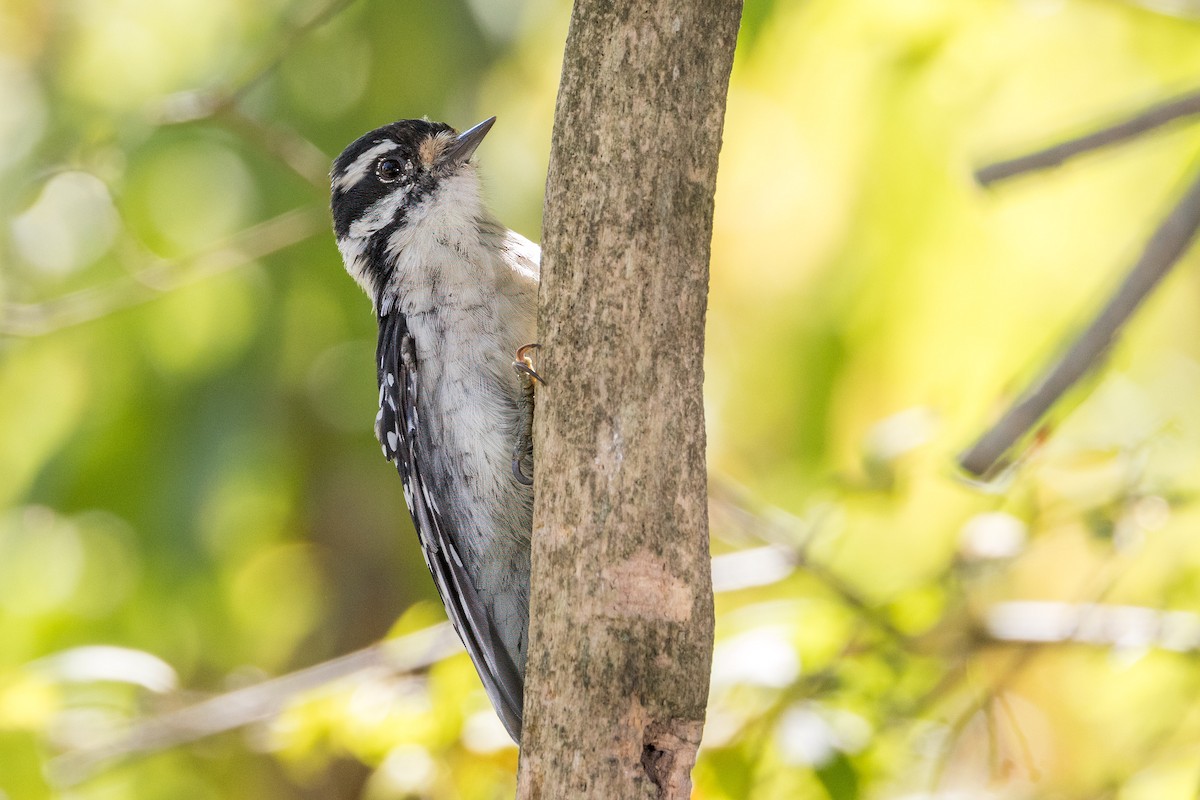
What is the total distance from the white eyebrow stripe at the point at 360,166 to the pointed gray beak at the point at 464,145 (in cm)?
18

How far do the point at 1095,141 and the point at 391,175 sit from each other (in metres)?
3.26

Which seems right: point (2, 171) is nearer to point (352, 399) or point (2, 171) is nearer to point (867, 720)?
point (352, 399)

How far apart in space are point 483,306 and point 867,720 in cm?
174

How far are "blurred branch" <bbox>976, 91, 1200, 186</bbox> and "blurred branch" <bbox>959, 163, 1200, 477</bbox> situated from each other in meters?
0.09

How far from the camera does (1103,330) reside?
1178 mm

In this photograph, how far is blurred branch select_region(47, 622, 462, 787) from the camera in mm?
4430

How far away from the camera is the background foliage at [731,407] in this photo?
373 centimetres

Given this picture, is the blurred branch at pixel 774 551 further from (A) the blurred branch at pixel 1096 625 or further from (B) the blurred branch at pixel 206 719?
(B) the blurred branch at pixel 206 719

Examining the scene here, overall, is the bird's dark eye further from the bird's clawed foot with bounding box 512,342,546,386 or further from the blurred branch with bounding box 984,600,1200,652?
the blurred branch with bounding box 984,600,1200,652

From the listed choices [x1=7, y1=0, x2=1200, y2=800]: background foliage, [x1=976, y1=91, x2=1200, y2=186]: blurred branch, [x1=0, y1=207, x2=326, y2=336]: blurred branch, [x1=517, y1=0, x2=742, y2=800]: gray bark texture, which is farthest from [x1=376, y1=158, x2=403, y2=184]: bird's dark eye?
[x1=976, y1=91, x2=1200, y2=186]: blurred branch

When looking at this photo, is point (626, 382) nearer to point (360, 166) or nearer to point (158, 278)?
point (360, 166)

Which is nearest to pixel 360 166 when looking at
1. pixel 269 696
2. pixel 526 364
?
pixel 526 364

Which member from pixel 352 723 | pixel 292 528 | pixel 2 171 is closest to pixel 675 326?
pixel 352 723

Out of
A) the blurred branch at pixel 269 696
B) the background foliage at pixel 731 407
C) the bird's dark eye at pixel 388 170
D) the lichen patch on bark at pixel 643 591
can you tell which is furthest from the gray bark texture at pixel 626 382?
the bird's dark eye at pixel 388 170
